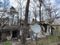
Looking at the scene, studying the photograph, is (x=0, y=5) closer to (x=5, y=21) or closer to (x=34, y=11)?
(x=5, y=21)

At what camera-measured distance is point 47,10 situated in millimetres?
51281

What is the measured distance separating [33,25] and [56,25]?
1216cm

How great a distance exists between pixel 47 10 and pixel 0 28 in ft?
44.6

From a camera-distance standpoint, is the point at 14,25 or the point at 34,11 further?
the point at 34,11

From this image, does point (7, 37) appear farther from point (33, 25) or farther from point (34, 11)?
point (34, 11)

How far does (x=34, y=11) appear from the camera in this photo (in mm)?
51688

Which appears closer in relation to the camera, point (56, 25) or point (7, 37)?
point (7, 37)

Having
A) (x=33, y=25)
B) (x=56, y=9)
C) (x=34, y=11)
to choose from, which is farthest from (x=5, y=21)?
(x=56, y=9)

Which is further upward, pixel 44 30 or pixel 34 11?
pixel 34 11

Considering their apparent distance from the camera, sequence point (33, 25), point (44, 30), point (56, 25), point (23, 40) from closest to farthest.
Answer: point (23, 40)
point (33, 25)
point (44, 30)
point (56, 25)

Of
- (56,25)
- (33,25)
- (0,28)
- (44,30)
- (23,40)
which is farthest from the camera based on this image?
(56,25)

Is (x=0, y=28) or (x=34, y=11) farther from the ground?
(x=34, y=11)

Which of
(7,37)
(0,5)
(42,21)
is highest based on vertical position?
(0,5)

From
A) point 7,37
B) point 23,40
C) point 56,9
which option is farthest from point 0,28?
point 23,40
